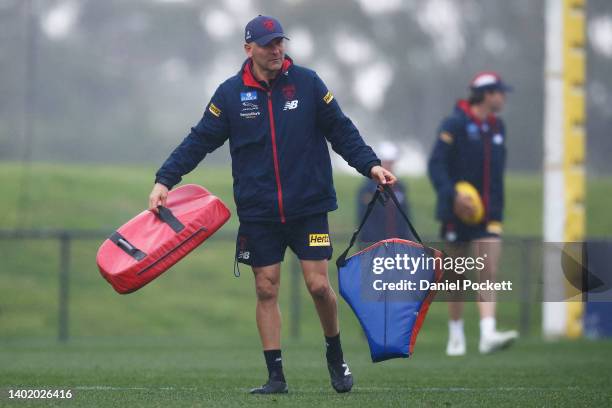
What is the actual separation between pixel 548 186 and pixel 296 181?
860 cm

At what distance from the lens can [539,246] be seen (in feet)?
58.5

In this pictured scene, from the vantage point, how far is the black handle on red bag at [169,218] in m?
7.77

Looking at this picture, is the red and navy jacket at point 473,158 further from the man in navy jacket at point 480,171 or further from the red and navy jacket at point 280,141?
the red and navy jacket at point 280,141

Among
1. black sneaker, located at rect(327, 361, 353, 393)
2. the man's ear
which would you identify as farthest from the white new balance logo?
black sneaker, located at rect(327, 361, 353, 393)

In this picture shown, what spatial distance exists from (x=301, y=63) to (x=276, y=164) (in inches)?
1129

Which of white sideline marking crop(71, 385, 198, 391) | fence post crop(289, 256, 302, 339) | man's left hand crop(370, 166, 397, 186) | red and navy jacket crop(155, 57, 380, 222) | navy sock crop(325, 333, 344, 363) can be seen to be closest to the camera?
man's left hand crop(370, 166, 397, 186)

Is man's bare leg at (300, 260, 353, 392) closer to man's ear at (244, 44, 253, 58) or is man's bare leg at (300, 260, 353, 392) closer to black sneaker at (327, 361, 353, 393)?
black sneaker at (327, 361, 353, 393)

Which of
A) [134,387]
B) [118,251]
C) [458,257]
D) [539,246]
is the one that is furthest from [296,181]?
[539,246]

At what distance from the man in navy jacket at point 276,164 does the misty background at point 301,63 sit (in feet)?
80.0

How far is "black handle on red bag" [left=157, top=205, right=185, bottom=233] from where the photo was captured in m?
7.77

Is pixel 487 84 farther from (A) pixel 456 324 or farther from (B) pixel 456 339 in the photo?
(B) pixel 456 339

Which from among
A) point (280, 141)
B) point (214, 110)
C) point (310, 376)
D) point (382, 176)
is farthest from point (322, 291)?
point (310, 376)

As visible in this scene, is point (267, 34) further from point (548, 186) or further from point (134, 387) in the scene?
point (548, 186)

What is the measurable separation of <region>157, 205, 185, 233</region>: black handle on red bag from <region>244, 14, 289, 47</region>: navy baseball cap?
1.15 m
